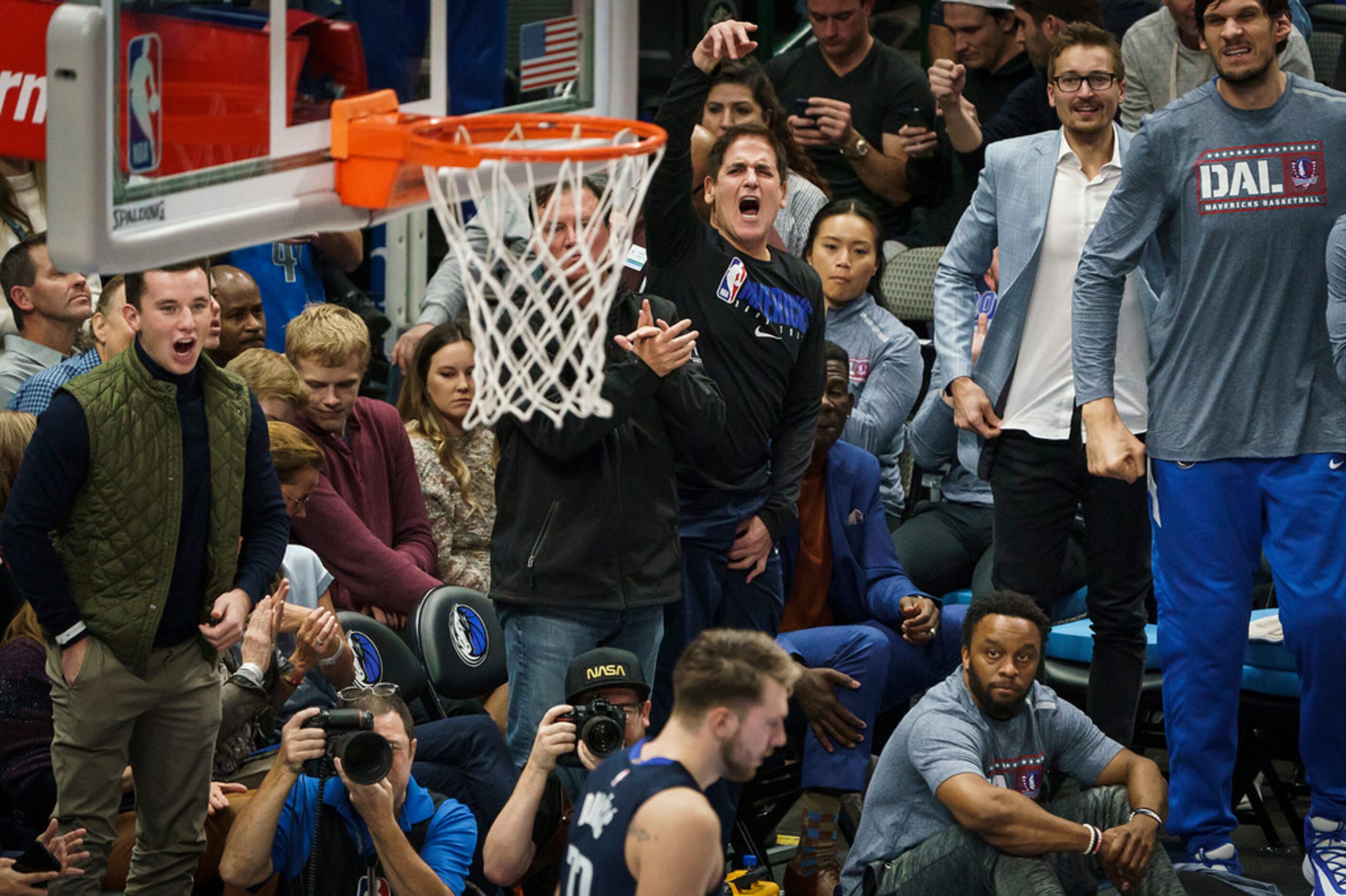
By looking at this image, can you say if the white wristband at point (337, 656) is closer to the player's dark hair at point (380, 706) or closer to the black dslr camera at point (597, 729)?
the player's dark hair at point (380, 706)

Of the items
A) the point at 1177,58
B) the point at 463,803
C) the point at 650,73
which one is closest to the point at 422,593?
the point at 463,803

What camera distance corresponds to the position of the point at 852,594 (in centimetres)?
653

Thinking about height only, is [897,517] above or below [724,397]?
below

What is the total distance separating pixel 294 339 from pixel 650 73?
6384 millimetres

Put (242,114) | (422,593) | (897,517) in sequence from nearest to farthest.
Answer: (242,114) < (422,593) < (897,517)

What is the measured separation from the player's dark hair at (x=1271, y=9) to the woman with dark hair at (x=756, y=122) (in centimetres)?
227

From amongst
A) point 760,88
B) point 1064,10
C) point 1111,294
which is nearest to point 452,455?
point 760,88

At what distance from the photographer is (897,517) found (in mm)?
7488

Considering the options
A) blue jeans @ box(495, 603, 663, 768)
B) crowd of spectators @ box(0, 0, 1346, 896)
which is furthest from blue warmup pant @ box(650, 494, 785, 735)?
blue jeans @ box(495, 603, 663, 768)

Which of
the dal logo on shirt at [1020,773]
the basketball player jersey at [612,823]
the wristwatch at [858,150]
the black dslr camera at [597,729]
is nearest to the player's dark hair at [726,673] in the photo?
the basketball player jersey at [612,823]

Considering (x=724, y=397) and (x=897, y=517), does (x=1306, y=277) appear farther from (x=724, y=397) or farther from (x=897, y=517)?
(x=897, y=517)

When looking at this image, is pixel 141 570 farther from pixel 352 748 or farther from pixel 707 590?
pixel 707 590

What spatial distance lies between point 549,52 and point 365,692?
1919 millimetres

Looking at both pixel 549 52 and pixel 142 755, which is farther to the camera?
pixel 549 52
